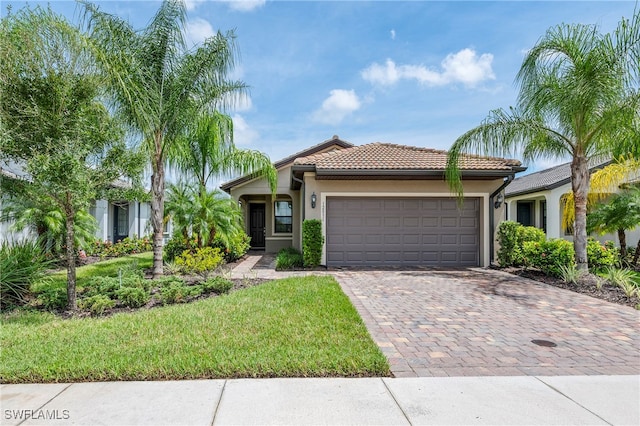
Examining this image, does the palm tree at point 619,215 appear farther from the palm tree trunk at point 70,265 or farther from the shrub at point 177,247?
the palm tree trunk at point 70,265

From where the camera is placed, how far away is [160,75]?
8.26 metres

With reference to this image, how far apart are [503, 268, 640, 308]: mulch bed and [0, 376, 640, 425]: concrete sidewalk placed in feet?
15.6

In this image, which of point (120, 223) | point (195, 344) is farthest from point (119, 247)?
point (195, 344)

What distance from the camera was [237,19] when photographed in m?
8.48

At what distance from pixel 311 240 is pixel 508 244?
6.82m

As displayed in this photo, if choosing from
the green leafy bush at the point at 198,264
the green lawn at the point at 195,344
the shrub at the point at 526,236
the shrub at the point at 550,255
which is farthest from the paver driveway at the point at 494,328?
the green leafy bush at the point at 198,264

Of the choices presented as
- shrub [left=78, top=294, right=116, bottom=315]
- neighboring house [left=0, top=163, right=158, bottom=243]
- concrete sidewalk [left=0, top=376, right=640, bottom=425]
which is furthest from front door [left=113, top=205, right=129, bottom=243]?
concrete sidewalk [left=0, top=376, right=640, bottom=425]

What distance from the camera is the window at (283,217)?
18000 mm

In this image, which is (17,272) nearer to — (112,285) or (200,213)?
(112,285)

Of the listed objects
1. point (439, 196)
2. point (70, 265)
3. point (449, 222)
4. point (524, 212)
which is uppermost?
point (439, 196)

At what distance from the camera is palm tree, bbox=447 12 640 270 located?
25.9 ft

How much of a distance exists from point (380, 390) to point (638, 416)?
7.65 feet

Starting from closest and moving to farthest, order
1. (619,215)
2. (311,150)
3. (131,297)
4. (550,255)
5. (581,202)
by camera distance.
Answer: (131,297) < (581,202) < (550,255) < (619,215) < (311,150)

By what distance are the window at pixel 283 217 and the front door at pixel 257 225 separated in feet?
7.51
